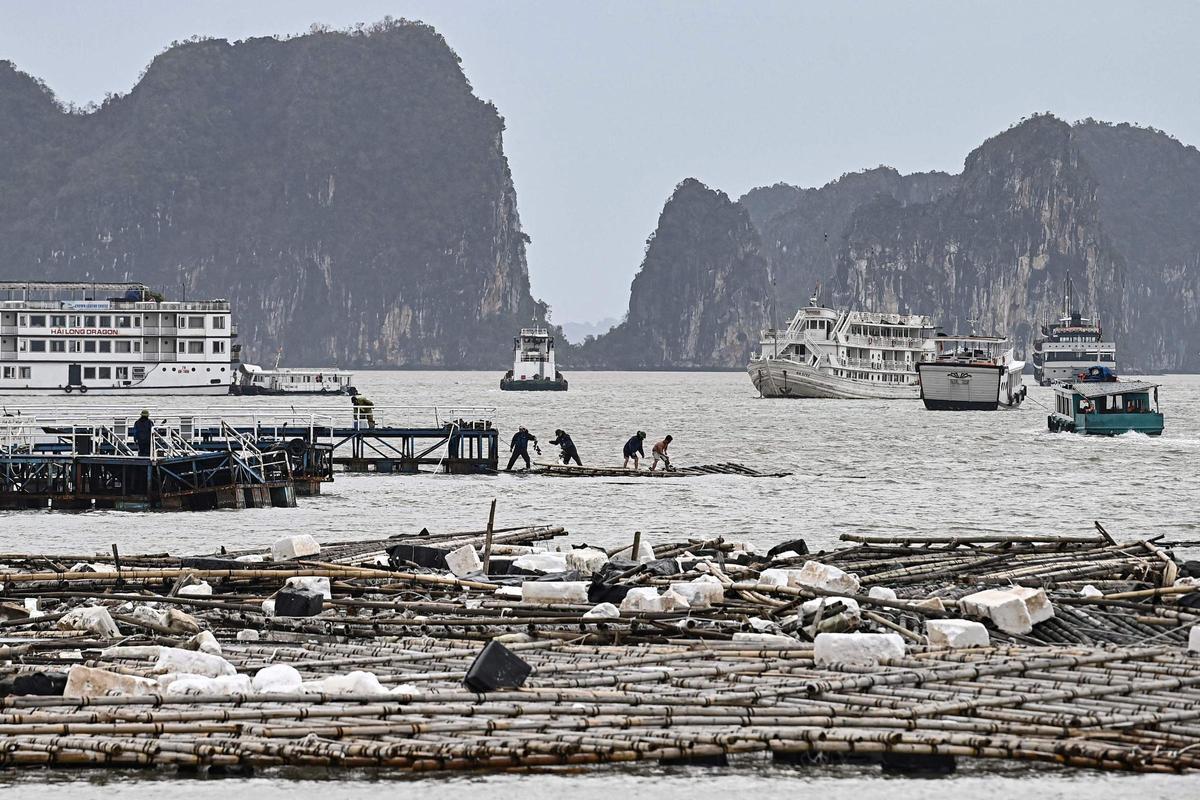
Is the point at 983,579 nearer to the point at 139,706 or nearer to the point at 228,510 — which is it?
the point at 139,706

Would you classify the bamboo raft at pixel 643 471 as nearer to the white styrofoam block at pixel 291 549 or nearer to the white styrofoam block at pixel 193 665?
the white styrofoam block at pixel 291 549

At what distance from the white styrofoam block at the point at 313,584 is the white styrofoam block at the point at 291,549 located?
2825 millimetres

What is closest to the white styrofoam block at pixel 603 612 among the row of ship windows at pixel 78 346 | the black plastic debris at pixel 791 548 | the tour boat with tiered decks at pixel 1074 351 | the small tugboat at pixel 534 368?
the black plastic debris at pixel 791 548

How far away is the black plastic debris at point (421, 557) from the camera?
59.5 ft

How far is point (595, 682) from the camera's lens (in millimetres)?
11383

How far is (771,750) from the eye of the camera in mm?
10078

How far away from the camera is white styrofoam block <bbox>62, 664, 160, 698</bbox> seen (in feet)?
35.6

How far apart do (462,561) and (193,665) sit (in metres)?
6.05

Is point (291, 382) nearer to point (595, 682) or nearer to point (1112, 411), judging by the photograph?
point (1112, 411)

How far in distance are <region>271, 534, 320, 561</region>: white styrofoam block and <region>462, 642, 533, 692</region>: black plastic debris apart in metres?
7.50

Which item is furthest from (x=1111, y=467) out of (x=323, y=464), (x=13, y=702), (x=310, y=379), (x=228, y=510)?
(x=310, y=379)

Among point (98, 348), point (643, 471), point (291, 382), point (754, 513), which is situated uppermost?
point (98, 348)

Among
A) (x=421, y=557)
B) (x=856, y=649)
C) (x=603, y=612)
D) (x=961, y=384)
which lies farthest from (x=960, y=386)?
(x=856, y=649)

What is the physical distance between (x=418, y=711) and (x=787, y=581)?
6184 mm
